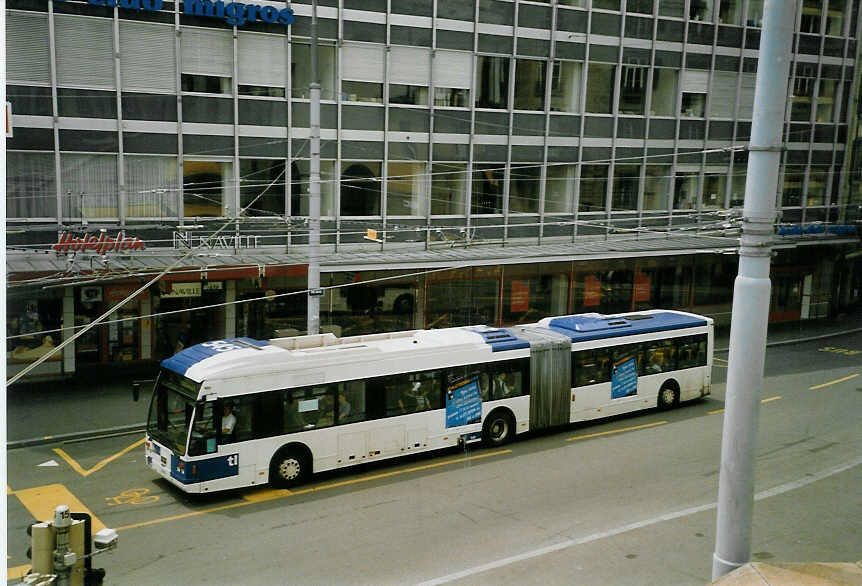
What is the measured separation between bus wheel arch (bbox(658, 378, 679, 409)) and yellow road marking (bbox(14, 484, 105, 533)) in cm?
1360

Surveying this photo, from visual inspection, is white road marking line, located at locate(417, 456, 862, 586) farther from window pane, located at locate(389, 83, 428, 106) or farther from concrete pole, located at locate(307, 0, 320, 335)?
window pane, located at locate(389, 83, 428, 106)

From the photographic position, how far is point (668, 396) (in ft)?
68.2

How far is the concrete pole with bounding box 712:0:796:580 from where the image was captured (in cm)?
676

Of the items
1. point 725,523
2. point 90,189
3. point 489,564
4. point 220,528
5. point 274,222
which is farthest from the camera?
point 274,222

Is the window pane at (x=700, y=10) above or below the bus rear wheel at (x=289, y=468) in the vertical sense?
above

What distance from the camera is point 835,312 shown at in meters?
34.6

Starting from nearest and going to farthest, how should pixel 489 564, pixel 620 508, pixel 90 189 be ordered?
1. pixel 489 564
2. pixel 620 508
3. pixel 90 189

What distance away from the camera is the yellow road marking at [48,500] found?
13188 millimetres

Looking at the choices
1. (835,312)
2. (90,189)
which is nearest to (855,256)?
(835,312)

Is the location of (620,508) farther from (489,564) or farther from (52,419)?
(52,419)

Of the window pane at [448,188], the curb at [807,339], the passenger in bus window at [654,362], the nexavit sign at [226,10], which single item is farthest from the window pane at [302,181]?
the curb at [807,339]

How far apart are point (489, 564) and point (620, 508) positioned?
10.9 feet

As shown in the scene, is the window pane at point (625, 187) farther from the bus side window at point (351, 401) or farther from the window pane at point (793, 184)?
the bus side window at point (351, 401)

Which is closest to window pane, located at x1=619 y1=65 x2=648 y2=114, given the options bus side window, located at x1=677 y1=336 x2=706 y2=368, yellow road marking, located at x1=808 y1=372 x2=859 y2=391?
bus side window, located at x1=677 y1=336 x2=706 y2=368
